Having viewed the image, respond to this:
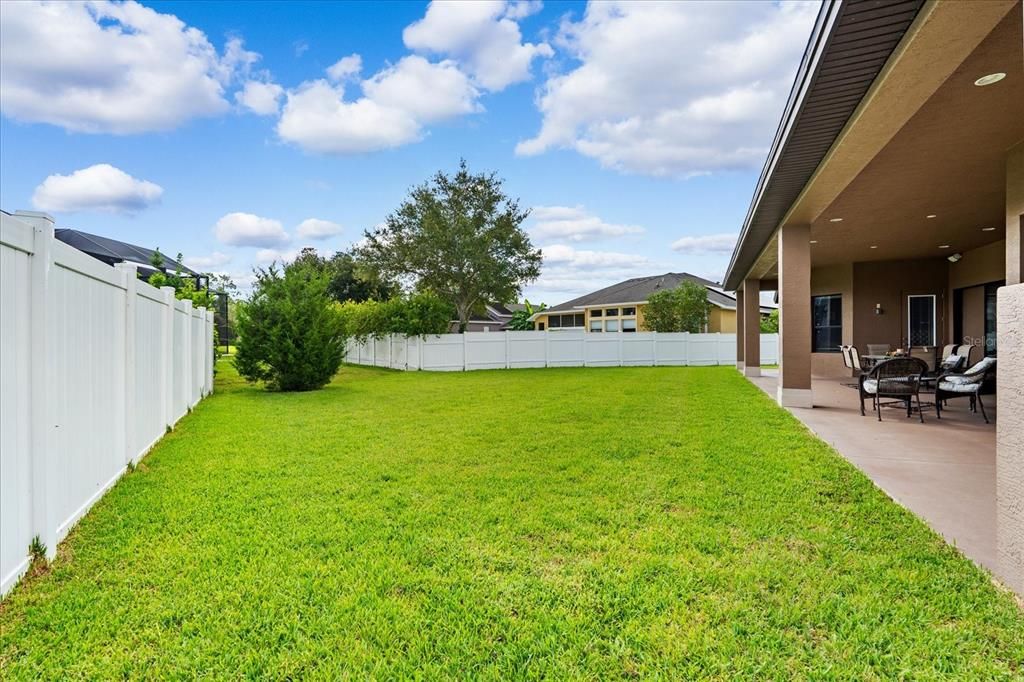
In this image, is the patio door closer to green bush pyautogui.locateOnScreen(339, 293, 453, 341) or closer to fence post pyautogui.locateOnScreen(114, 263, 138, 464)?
green bush pyautogui.locateOnScreen(339, 293, 453, 341)

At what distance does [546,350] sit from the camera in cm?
2125

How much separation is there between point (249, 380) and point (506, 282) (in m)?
14.4

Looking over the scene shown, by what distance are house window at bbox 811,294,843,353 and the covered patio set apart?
1.57 metres

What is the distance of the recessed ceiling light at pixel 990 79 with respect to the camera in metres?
4.10

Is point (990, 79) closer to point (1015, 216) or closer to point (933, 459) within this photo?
point (1015, 216)

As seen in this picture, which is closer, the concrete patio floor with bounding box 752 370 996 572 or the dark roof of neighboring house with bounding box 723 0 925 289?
the dark roof of neighboring house with bounding box 723 0 925 289

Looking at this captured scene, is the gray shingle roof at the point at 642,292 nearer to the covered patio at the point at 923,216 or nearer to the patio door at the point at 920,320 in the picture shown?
the patio door at the point at 920,320

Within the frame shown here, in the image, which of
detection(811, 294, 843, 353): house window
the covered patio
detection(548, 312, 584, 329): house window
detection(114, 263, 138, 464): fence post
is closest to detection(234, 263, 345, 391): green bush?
detection(114, 263, 138, 464): fence post

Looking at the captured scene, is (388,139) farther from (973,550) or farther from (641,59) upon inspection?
(973,550)

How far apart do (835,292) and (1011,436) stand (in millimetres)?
14466

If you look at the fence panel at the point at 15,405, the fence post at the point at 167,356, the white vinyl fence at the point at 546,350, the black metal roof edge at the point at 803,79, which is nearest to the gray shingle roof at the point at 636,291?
the white vinyl fence at the point at 546,350

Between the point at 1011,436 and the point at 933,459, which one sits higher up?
the point at 1011,436

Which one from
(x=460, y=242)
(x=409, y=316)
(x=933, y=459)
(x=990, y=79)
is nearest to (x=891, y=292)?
(x=933, y=459)

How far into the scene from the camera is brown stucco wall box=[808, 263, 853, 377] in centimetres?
1455
